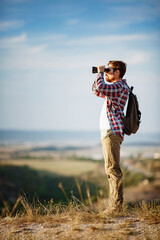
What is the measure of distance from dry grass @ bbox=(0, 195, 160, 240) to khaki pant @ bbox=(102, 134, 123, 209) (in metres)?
0.17

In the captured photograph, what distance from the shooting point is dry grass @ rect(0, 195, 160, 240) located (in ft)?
7.63

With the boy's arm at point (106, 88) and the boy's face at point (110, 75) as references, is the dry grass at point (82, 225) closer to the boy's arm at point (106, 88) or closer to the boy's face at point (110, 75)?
the boy's arm at point (106, 88)

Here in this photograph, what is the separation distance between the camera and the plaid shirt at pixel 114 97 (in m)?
2.68

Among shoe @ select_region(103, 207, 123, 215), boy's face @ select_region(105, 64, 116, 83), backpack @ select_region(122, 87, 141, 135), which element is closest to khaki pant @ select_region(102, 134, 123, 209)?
shoe @ select_region(103, 207, 123, 215)

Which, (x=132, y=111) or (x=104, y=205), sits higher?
(x=132, y=111)

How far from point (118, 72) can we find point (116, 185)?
1.30m

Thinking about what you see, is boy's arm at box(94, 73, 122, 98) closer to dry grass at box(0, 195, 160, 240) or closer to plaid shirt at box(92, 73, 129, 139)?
plaid shirt at box(92, 73, 129, 139)

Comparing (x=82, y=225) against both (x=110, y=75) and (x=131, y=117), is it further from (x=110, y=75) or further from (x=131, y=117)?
(x=110, y=75)

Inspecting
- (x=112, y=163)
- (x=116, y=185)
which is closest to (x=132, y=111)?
(x=112, y=163)

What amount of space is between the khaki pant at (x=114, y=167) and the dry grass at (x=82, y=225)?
0.17m

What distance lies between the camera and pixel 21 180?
11.9 meters

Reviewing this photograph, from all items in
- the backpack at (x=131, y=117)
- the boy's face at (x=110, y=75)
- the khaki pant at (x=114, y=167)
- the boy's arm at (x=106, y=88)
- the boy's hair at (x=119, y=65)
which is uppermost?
the boy's hair at (x=119, y=65)

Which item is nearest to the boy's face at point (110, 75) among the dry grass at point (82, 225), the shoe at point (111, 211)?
the dry grass at point (82, 225)

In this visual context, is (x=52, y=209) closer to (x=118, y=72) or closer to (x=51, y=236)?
(x=51, y=236)
